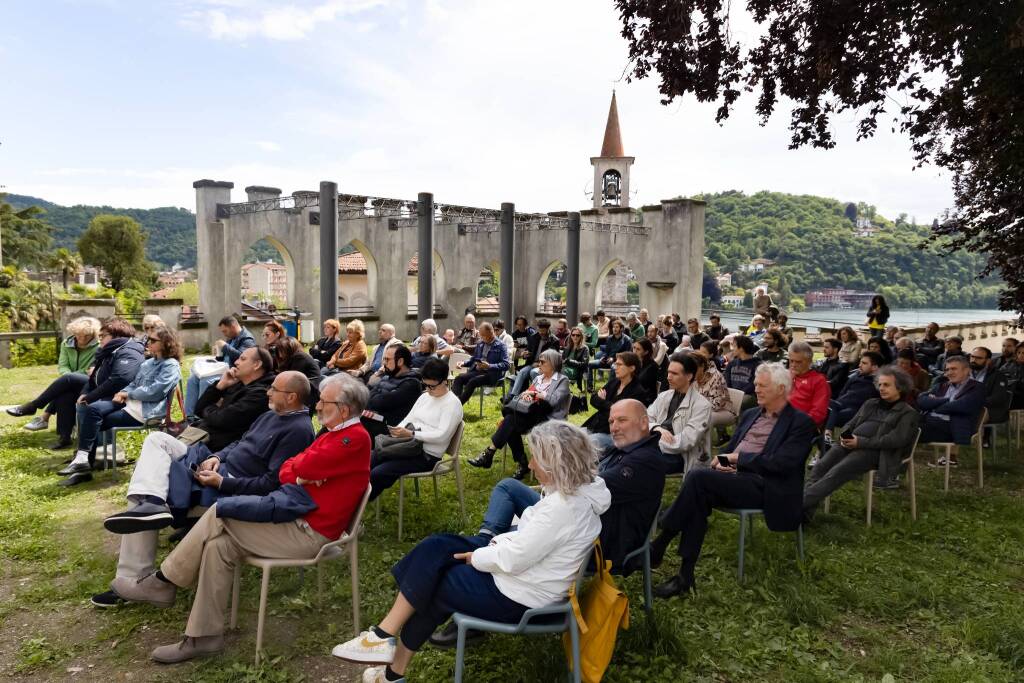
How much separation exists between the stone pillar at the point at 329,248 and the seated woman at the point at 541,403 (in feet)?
25.3

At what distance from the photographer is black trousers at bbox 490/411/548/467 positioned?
19.1 feet

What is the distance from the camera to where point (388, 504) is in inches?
203

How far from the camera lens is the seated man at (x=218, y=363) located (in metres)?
6.54

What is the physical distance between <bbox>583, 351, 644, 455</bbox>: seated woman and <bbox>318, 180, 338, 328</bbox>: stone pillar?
27.7 feet

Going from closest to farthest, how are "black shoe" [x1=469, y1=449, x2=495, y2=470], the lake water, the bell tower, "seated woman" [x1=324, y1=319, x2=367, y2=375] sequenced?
"black shoe" [x1=469, y1=449, x2=495, y2=470] < "seated woman" [x1=324, y1=319, x2=367, y2=375] < the lake water < the bell tower

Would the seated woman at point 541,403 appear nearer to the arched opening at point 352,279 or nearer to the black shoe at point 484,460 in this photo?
the black shoe at point 484,460

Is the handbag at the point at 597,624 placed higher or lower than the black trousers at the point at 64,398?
lower

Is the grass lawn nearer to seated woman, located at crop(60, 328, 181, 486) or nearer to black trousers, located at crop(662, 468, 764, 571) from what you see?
black trousers, located at crop(662, 468, 764, 571)

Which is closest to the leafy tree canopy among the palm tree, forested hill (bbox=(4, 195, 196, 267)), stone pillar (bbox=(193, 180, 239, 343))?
stone pillar (bbox=(193, 180, 239, 343))

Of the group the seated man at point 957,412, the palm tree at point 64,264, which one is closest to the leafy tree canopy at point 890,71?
the seated man at point 957,412

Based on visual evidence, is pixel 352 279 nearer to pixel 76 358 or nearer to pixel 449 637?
pixel 76 358

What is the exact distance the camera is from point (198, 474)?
11.4ft

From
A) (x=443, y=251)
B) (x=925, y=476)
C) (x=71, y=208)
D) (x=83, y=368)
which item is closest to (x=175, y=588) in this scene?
(x=83, y=368)

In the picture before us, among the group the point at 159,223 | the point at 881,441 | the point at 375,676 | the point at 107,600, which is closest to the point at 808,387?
the point at 881,441
